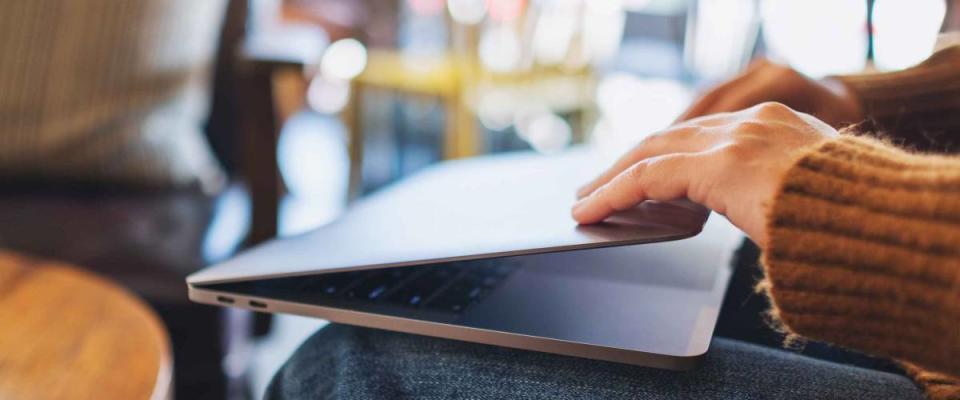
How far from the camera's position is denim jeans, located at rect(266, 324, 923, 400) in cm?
38

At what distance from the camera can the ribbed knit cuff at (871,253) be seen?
1.05 ft

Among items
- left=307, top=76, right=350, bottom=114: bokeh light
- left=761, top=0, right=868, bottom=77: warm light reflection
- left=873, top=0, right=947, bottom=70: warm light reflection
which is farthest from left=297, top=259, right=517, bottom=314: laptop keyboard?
left=307, top=76, right=350, bottom=114: bokeh light

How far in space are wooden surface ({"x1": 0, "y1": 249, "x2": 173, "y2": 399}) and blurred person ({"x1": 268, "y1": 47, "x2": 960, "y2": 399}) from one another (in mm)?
102

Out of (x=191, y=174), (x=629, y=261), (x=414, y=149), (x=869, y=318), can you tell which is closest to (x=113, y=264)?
(x=191, y=174)

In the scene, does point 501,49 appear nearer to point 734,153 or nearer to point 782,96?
point 782,96

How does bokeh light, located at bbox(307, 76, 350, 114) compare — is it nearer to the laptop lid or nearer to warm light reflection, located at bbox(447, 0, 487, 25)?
warm light reflection, located at bbox(447, 0, 487, 25)

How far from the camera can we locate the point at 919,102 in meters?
0.52

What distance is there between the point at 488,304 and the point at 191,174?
2.69 ft

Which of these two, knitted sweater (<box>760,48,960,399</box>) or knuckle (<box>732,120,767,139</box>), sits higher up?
knuckle (<box>732,120,767,139</box>)

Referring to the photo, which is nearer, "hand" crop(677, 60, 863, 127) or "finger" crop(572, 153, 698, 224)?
"finger" crop(572, 153, 698, 224)

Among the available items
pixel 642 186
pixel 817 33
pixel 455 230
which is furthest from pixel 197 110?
pixel 817 33

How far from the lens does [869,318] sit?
34 cm

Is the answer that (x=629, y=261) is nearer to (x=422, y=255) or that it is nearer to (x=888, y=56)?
(x=422, y=255)

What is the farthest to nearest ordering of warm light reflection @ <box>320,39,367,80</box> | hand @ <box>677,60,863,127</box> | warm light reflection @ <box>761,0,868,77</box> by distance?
warm light reflection @ <box>320,39,367,80</box> → warm light reflection @ <box>761,0,868,77</box> → hand @ <box>677,60,863,127</box>
